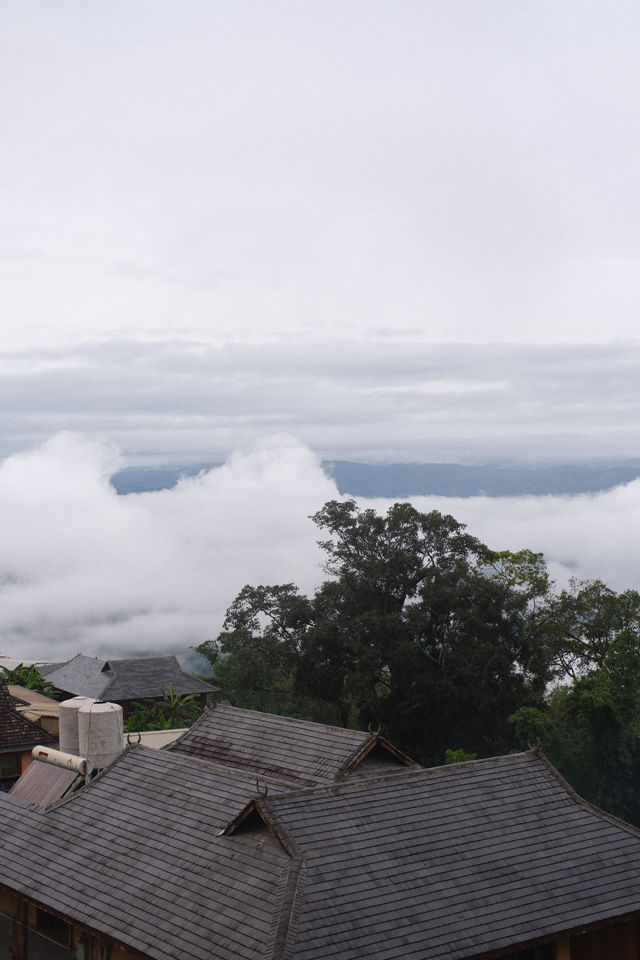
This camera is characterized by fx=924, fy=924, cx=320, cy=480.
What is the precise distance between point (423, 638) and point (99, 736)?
80.1 ft

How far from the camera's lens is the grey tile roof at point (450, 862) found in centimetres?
1520

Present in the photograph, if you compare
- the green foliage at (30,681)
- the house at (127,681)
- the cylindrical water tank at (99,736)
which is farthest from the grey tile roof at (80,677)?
the cylindrical water tank at (99,736)

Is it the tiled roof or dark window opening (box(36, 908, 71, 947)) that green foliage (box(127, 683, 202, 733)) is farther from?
dark window opening (box(36, 908, 71, 947))

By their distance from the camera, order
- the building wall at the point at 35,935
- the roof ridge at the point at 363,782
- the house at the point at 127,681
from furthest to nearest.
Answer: the house at the point at 127,681
the building wall at the point at 35,935
the roof ridge at the point at 363,782

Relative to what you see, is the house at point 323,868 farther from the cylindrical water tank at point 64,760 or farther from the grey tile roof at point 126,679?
the grey tile roof at point 126,679

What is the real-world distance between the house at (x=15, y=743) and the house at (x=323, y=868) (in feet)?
47.3

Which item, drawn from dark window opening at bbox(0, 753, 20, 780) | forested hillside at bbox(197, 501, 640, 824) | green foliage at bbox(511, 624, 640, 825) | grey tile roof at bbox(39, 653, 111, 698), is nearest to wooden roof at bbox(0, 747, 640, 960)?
dark window opening at bbox(0, 753, 20, 780)

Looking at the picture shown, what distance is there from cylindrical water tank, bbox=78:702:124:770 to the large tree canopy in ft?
68.4

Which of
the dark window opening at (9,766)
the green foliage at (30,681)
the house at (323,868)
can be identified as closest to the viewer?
the house at (323,868)

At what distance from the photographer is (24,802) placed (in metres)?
22.4

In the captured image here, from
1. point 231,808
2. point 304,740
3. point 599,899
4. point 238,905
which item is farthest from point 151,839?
point 599,899

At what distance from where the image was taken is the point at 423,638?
4847 cm

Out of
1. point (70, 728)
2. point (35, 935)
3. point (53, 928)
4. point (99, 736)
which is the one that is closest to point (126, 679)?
point (70, 728)

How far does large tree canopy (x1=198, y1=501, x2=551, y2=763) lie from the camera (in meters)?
46.5
